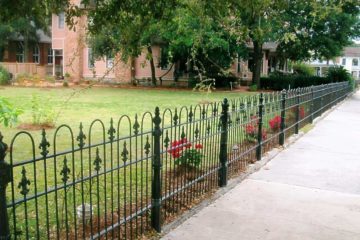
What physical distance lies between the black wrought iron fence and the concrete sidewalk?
0.38m

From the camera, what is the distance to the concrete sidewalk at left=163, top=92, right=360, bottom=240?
16.0ft

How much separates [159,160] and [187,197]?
3.99 feet

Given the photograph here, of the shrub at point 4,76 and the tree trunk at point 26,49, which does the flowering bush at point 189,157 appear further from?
the tree trunk at point 26,49

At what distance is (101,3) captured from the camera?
528 centimetres

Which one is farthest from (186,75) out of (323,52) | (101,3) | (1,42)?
(101,3)

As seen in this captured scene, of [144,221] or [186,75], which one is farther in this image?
[186,75]

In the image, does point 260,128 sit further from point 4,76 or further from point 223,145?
point 4,76

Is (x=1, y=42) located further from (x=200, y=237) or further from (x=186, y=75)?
(x=200, y=237)

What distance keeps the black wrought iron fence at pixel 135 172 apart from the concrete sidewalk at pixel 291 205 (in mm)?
379

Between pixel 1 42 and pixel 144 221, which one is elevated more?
pixel 1 42

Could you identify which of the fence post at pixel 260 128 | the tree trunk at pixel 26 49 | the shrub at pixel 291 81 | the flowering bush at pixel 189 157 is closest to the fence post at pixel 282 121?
the fence post at pixel 260 128

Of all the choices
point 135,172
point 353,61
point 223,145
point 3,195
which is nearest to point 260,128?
point 223,145

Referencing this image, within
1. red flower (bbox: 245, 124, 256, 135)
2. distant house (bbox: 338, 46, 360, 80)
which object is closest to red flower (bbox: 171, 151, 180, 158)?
red flower (bbox: 245, 124, 256, 135)

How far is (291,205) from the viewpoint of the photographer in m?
5.88
